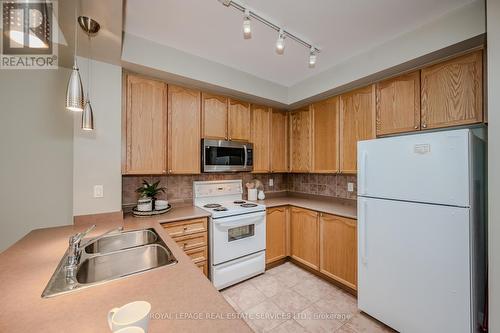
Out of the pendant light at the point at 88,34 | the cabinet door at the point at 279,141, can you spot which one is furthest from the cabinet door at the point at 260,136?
the pendant light at the point at 88,34

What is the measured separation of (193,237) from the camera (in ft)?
6.98

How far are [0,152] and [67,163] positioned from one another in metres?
0.42

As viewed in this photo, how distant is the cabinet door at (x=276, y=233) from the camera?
8.95 ft

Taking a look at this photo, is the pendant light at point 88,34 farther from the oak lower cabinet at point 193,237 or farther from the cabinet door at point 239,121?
the cabinet door at point 239,121

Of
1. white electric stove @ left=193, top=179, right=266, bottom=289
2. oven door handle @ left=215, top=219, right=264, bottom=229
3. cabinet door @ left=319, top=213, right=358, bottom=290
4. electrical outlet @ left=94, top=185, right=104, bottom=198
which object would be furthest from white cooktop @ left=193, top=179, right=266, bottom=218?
electrical outlet @ left=94, top=185, right=104, bottom=198

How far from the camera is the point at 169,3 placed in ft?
4.82

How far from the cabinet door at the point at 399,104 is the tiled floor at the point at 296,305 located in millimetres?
1780

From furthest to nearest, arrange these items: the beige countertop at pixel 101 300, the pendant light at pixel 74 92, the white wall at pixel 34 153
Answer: the white wall at pixel 34 153
the pendant light at pixel 74 92
the beige countertop at pixel 101 300

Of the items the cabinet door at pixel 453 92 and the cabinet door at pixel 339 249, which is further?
the cabinet door at pixel 339 249

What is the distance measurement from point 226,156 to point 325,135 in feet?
4.34

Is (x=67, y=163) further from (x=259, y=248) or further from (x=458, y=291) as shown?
(x=458, y=291)

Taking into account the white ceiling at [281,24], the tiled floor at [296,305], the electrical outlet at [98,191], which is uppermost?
the white ceiling at [281,24]

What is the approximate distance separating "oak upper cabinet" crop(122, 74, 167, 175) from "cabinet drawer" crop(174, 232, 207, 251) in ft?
2.48

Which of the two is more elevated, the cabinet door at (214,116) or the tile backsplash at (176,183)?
the cabinet door at (214,116)
